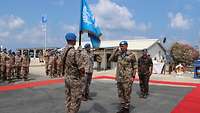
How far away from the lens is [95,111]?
9.18 m

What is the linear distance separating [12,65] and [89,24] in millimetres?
4933

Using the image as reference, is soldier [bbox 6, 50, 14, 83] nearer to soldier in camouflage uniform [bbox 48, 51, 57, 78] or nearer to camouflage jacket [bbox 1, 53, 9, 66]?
camouflage jacket [bbox 1, 53, 9, 66]

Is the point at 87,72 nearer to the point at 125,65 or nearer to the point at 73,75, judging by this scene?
the point at 125,65

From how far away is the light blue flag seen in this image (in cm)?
1562

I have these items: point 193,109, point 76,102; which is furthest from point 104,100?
point 76,102

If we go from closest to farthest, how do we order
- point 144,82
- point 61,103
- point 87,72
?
point 87,72, point 61,103, point 144,82

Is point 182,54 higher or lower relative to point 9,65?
higher

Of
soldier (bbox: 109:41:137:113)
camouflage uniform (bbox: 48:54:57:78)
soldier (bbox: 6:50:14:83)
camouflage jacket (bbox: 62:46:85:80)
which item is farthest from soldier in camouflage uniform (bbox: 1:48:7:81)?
camouflage jacket (bbox: 62:46:85:80)

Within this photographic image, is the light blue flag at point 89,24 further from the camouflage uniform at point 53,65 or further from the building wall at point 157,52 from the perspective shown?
the building wall at point 157,52

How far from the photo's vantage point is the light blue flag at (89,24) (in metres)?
15.6

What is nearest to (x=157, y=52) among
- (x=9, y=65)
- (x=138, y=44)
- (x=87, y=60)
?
(x=138, y=44)

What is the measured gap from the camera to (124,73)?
29.7 ft

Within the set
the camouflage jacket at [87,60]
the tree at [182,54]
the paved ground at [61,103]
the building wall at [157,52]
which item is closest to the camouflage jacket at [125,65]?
the camouflage jacket at [87,60]

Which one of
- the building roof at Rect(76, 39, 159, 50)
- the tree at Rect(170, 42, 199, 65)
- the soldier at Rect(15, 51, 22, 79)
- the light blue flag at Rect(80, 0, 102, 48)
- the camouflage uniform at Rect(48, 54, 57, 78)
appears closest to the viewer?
the light blue flag at Rect(80, 0, 102, 48)
